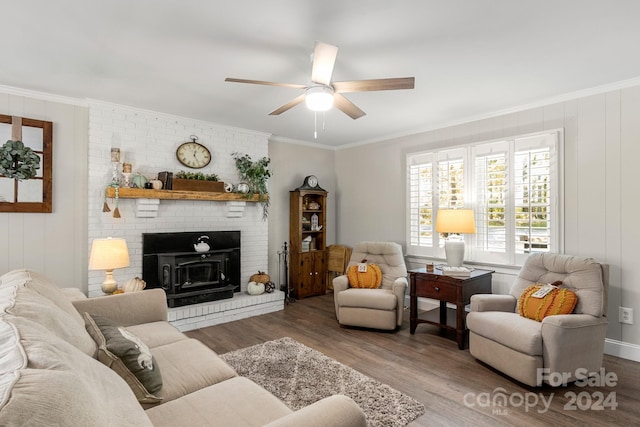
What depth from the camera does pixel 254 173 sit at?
477 centimetres

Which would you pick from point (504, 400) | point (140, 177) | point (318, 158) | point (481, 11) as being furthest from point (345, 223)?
point (481, 11)

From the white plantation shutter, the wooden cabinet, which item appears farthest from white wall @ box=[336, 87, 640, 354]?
the wooden cabinet

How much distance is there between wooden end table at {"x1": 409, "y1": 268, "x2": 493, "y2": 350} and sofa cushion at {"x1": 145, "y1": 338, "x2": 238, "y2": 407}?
2.45 m

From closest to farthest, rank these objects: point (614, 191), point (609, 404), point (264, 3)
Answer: point (264, 3), point (609, 404), point (614, 191)

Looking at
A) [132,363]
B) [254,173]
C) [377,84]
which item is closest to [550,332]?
[377,84]

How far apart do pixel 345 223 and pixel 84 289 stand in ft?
12.5

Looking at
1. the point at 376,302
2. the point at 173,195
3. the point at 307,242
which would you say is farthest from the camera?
the point at 307,242

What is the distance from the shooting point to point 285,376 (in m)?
2.76

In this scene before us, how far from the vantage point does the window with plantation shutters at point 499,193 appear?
3.59m

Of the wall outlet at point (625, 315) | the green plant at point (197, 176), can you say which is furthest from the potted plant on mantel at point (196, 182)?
the wall outlet at point (625, 315)

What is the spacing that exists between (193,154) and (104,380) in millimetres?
3700

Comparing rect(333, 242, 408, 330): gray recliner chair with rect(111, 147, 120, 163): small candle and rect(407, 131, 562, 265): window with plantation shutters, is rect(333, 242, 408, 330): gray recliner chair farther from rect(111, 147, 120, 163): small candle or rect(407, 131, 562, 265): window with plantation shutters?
rect(111, 147, 120, 163): small candle

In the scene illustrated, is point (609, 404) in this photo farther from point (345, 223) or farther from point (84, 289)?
point (84, 289)

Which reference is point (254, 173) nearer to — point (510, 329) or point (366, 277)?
point (366, 277)
